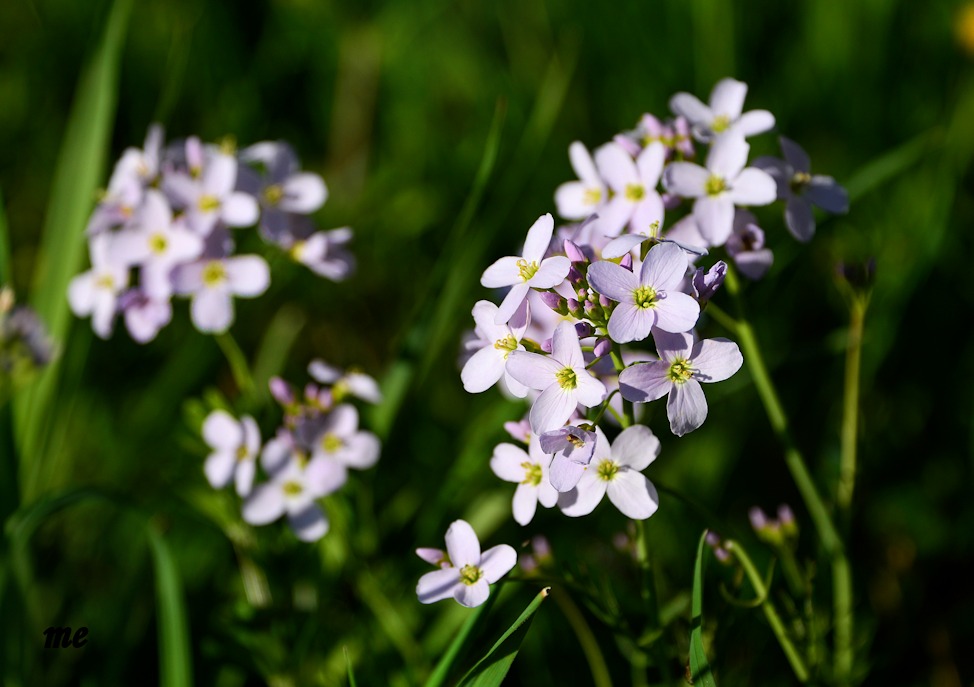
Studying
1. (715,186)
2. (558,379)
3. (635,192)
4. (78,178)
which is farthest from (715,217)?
(78,178)

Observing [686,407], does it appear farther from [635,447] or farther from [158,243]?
[158,243]

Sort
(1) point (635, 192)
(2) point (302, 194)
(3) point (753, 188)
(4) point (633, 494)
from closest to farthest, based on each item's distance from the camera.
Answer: (4) point (633, 494) < (3) point (753, 188) < (1) point (635, 192) < (2) point (302, 194)

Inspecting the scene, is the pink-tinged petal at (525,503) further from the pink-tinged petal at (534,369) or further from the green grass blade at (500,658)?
the pink-tinged petal at (534,369)

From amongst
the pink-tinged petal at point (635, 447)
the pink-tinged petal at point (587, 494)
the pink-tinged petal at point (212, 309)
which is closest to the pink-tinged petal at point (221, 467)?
the pink-tinged petal at point (212, 309)

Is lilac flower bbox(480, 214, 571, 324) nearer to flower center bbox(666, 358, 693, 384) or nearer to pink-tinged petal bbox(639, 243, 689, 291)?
pink-tinged petal bbox(639, 243, 689, 291)

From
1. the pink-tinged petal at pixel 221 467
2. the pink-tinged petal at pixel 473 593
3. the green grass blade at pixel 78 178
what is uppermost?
the green grass blade at pixel 78 178

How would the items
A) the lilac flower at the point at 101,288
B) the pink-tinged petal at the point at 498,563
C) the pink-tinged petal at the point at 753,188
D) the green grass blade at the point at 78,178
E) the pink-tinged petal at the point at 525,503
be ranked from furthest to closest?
1. the green grass blade at the point at 78,178
2. the lilac flower at the point at 101,288
3. the pink-tinged petal at the point at 753,188
4. the pink-tinged petal at the point at 525,503
5. the pink-tinged petal at the point at 498,563

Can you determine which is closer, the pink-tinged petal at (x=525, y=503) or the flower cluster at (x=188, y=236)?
the pink-tinged petal at (x=525, y=503)

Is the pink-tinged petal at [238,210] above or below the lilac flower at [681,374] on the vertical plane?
above
